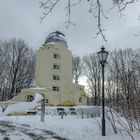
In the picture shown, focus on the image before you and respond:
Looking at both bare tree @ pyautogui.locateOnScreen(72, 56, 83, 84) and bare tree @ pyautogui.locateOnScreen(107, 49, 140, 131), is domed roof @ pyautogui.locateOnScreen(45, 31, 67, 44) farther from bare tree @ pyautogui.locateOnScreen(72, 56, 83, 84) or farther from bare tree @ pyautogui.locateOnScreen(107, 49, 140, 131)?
bare tree @ pyautogui.locateOnScreen(107, 49, 140, 131)

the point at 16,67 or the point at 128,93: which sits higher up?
the point at 16,67

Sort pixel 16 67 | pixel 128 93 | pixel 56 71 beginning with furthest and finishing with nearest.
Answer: pixel 16 67, pixel 56 71, pixel 128 93

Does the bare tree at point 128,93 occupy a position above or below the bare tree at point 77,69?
below

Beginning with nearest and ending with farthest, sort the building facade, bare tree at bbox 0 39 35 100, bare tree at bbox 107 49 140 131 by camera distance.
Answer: bare tree at bbox 107 49 140 131 → the building facade → bare tree at bbox 0 39 35 100

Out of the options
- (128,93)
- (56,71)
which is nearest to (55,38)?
(56,71)

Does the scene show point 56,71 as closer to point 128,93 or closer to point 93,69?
point 93,69

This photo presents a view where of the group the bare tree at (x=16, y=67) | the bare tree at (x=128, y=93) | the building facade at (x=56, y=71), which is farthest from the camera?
the bare tree at (x=16, y=67)

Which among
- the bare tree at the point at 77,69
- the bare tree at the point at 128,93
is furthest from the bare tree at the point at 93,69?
the bare tree at the point at 128,93

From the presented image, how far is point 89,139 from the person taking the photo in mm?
12969

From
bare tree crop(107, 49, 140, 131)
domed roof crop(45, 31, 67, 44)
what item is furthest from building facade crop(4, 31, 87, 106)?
bare tree crop(107, 49, 140, 131)

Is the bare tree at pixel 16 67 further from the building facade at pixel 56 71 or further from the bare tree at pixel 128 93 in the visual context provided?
the bare tree at pixel 128 93

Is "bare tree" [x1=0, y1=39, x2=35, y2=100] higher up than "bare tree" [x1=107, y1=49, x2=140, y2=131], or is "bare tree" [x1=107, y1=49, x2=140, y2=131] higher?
"bare tree" [x1=0, y1=39, x2=35, y2=100]

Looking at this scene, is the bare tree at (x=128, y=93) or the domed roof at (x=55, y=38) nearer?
the bare tree at (x=128, y=93)

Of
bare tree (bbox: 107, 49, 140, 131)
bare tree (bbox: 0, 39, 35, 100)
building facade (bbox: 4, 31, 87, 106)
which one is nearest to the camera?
bare tree (bbox: 107, 49, 140, 131)
